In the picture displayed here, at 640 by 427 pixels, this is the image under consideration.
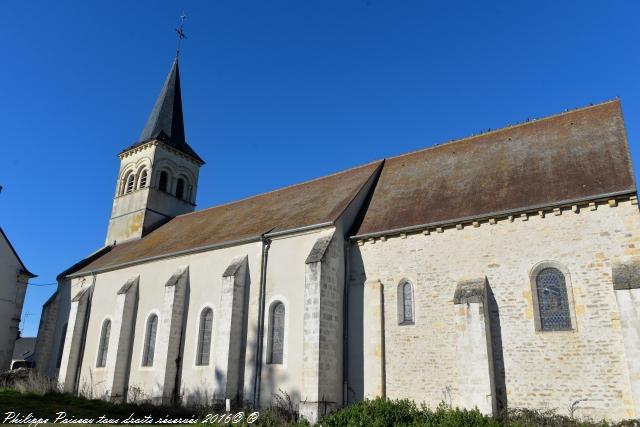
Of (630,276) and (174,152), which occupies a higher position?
(174,152)

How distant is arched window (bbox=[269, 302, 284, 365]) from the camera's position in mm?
16312

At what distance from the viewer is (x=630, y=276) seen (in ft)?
38.1

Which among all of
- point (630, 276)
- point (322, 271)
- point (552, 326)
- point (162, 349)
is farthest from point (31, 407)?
point (630, 276)

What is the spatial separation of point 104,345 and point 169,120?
14.6 m

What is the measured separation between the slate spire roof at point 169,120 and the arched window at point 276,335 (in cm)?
1664

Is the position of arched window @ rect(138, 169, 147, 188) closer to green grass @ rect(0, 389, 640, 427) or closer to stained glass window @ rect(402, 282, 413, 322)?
green grass @ rect(0, 389, 640, 427)

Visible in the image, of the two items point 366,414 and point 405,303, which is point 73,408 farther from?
point 405,303

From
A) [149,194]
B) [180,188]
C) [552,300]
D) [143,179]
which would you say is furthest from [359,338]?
[143,179]

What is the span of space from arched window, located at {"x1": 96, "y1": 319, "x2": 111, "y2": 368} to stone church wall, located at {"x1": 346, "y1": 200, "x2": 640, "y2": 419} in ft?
41.3

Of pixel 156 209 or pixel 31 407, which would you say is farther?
pixel 156 209

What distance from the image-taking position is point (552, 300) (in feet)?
42.5

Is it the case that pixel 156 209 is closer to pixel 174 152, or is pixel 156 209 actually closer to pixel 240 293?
pixel 174 152

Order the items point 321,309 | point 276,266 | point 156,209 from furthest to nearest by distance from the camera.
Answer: point 156,209 → point 276,266 → point 321,309

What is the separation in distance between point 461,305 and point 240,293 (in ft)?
25.7
